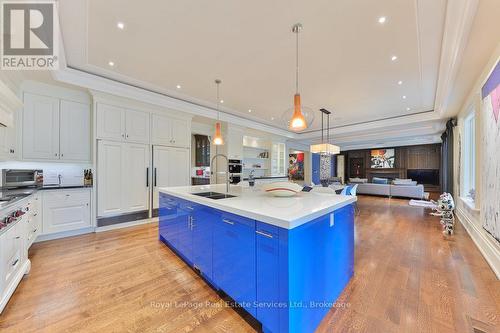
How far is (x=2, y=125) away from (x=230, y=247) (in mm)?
3251

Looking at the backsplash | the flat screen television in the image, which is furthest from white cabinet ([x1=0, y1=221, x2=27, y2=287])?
the flat screen television

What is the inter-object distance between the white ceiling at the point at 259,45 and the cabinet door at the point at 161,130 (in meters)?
0.60

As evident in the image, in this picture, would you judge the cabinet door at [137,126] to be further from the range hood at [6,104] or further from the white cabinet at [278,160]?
the white cabinet at [278,160]

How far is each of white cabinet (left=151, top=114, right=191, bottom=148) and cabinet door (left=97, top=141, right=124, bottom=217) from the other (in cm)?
75

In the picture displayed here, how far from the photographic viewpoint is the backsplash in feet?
11.5

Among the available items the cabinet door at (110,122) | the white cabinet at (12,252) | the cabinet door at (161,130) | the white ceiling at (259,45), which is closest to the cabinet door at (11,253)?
the white cabinet at (12,252)

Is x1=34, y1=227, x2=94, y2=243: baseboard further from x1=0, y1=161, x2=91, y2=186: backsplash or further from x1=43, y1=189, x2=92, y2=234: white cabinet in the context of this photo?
x1=0, y1=161, x2=91, y2=186: backsplash

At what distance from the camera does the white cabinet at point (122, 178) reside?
3.64m

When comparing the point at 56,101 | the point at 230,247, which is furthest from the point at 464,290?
the point at 56,101

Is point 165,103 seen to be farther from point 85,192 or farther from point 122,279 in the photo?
point 122,279

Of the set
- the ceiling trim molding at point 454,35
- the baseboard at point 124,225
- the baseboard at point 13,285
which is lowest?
the baseboard at point 124,225

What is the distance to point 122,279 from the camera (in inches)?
83.3

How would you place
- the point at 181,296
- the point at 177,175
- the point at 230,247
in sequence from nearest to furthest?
the point at 230,247
the point at 181,296
the point at 177,175

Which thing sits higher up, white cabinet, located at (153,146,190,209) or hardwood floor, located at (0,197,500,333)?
white cabinet, located at (153,146,190,209)
